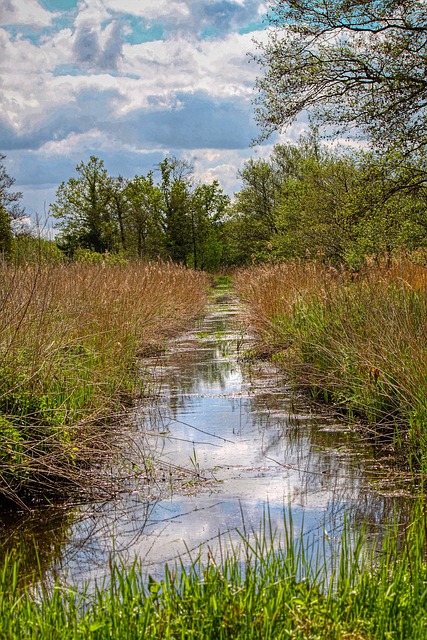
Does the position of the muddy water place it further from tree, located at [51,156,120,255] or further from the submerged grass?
tree, located at [51,156,120,255]

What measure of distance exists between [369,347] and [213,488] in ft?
8.78

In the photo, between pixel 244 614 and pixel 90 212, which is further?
pixel 90 212

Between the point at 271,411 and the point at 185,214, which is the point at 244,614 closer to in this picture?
the point at 271,411

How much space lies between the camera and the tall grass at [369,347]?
7164 mm

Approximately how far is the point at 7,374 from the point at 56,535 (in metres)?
1.73

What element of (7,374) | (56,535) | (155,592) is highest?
(7,374)

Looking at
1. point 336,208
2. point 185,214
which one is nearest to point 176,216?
point 185,214

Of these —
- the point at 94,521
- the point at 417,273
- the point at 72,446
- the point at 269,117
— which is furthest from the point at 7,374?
the point at 269,117

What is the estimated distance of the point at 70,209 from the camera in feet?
182

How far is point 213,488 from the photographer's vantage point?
6.29 metres

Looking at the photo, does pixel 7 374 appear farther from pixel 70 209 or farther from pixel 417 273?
pixel 70 209

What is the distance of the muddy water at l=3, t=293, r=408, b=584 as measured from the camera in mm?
5074

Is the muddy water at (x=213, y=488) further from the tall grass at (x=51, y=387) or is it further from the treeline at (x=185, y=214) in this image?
the treeline at (x=185, y=214)

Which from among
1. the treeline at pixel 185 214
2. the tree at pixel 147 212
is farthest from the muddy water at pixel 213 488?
the tree at pixel 147 212
